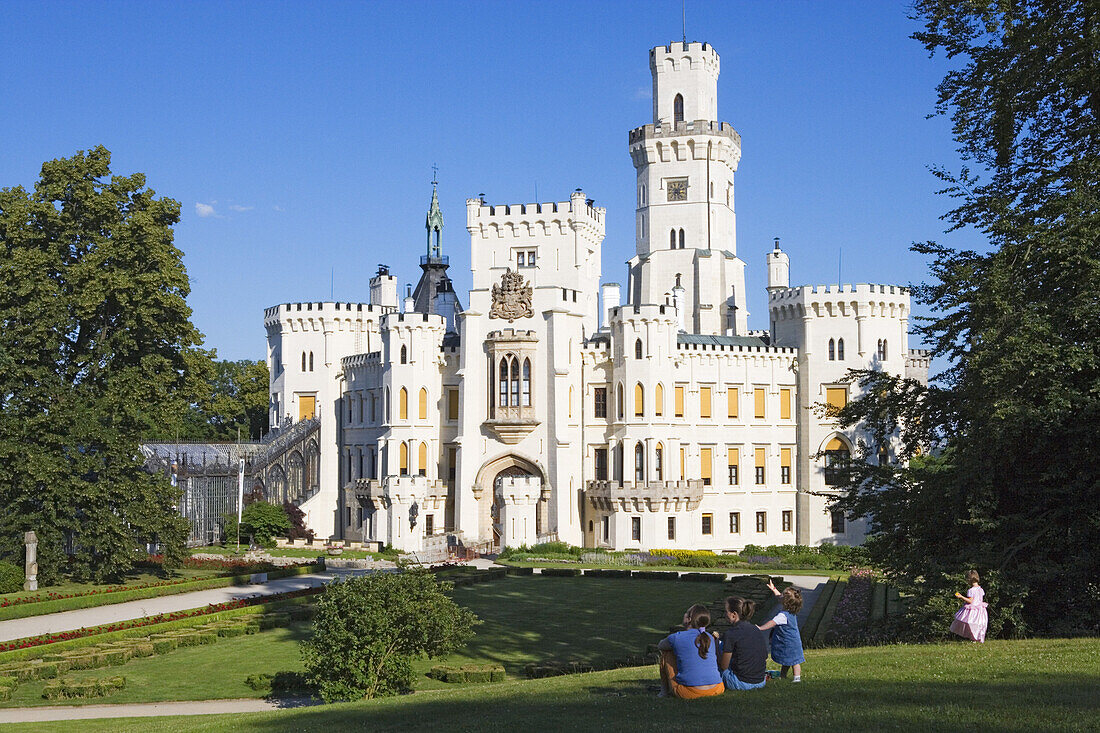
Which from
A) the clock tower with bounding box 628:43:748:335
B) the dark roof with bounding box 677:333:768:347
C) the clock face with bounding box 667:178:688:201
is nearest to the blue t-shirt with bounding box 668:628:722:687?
the dark roof with bounding box 677:333:768:347

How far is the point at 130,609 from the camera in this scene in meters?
37.9

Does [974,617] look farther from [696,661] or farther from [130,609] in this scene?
[130,609]

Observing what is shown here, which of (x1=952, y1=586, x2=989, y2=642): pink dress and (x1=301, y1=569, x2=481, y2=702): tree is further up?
(x1=952, y1=586, x2=989, y2=642): pink dress

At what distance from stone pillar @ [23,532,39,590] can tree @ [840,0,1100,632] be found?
96.3ft

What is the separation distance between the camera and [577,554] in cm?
5512

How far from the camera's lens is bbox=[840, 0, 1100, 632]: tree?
2073cm

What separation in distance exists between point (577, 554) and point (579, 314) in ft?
44.0

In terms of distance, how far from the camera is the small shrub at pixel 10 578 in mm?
39406

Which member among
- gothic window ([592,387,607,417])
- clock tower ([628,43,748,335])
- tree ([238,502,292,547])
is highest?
clock tower ([628,43,748,335])

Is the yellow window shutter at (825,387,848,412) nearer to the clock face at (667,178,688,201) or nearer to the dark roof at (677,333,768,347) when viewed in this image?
the dark roof at (677,333,768,347)

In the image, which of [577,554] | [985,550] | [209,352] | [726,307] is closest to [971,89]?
[985,550]

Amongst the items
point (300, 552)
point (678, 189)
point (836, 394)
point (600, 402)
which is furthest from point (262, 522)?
point (836, 394)

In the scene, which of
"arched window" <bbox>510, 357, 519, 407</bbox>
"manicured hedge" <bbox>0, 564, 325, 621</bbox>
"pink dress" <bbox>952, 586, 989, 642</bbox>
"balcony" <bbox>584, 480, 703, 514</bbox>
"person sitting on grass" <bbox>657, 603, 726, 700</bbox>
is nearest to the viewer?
"person sitting on grass" <bbox>657, 603, 726, 700</bbox>

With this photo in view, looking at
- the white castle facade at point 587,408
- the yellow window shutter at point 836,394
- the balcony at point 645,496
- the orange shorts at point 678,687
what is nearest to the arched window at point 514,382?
the white castle facade at point 587,408
